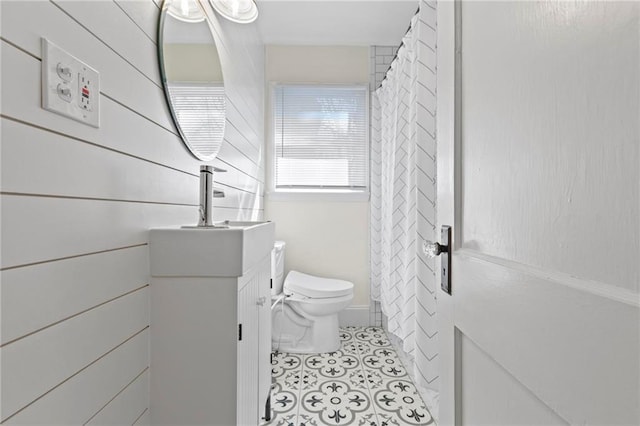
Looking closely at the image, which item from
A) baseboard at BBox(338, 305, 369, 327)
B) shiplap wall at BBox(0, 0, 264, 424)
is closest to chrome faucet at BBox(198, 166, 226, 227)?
shiplap wall at BBox(0, 0, 264, 424)

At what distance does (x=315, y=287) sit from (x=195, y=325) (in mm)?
1645

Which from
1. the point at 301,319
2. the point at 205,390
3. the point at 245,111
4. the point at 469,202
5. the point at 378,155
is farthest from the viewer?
the point at 378,155

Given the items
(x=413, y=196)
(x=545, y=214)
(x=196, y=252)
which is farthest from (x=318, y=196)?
(x=545, y=214)

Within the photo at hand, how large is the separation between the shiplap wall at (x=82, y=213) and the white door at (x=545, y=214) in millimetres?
772

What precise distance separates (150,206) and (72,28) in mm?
458

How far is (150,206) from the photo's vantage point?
0.96m

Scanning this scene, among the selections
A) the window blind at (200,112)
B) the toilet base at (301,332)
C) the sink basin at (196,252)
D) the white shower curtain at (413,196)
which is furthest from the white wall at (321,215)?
the sink basin at (196,252)

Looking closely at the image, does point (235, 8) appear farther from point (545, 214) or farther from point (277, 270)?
point (277, 270)

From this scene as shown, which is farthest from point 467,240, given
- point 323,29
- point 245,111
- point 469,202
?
point 323,29

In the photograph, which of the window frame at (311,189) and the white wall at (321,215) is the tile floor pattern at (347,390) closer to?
the white wall at (321,215)

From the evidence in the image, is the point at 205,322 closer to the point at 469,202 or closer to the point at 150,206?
the point at 150,206

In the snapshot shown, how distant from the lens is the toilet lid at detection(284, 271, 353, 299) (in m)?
2.43

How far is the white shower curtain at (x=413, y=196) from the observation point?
5.34ft

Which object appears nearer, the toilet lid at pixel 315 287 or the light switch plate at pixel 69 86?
the light switch plate at pixel 69 86
